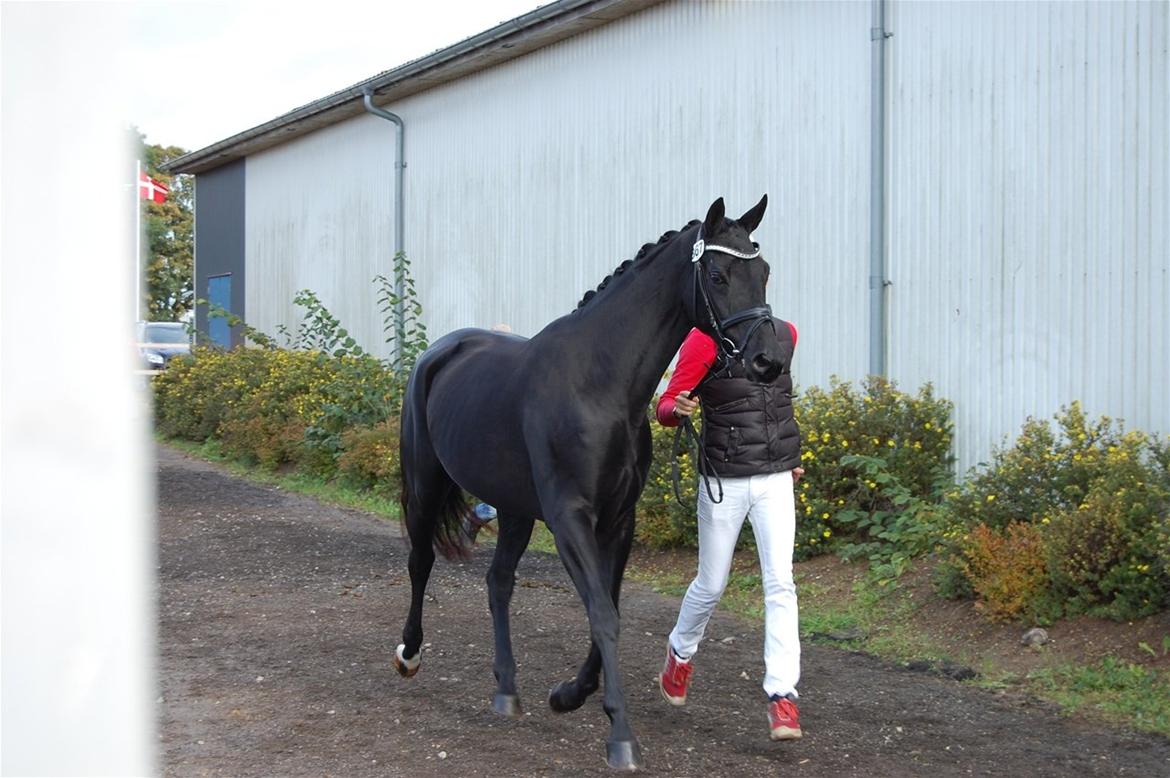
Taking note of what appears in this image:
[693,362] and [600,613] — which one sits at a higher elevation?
[693,362]

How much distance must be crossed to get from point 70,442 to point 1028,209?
8.01 m

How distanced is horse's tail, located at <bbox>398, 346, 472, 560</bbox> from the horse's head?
2165 millimetres

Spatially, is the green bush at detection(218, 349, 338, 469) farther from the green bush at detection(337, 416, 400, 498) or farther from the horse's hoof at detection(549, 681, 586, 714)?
the horse's hoof at detection(549, 681, 586, 714)

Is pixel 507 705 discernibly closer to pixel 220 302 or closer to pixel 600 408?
pixel 600 408

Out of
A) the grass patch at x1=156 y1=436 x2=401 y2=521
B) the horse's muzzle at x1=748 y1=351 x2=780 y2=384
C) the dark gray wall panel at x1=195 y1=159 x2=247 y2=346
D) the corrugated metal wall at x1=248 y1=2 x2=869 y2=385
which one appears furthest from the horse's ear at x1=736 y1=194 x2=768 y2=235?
the dark gray wall panel at x1=195 y1=159 x2=247 y2=346

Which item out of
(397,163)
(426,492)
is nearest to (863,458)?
(426,492)

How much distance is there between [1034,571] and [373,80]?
12015 millimetres

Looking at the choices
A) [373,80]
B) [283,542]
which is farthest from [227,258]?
[283,542]

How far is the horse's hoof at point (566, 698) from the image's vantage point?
16.5ft

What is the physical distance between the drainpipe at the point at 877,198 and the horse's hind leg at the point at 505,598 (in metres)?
4.23

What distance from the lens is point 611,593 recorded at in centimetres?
503

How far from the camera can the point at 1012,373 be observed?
26.8 ft

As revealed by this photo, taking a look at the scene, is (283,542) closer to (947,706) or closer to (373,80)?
(947,706)

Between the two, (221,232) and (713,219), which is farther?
(221,232)
